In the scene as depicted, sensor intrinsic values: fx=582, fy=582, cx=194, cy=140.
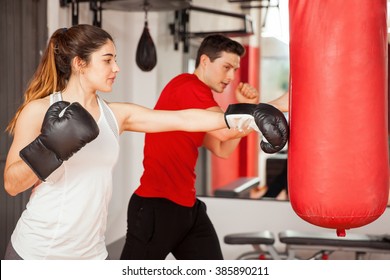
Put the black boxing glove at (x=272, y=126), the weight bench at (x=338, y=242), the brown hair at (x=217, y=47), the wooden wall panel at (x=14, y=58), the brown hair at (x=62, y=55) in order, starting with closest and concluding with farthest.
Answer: the black boxing glove at (x=272, y=126) < the brown hair at (x=62, y=55) < the brown hair at (x=217, y=47) < the wooden wall panel at (x=14, y=58) < the weight bench at (x=338, y=242)

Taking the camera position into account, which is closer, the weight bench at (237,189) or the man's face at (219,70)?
the man's face at (219,70)

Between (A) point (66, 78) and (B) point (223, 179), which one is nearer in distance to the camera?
(A) point (66, 78)

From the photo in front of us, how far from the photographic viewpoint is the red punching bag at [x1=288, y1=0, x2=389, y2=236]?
1664 mm

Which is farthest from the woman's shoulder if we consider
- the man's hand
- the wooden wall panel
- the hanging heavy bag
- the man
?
the hanging heavy bag

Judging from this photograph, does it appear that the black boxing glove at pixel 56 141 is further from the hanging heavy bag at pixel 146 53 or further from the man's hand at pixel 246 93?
the hanging heavy bag at pixel 146 53

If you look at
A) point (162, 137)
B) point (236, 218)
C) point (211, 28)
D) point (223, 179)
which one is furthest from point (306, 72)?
point (223, 179)

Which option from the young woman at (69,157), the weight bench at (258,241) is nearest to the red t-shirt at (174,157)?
the young woman at (69,157)

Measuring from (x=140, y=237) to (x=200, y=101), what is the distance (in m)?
0.63

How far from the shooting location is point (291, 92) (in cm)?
182

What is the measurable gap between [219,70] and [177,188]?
1.90 feet

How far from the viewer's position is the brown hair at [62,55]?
6.27 ft

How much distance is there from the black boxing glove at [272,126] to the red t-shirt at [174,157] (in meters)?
0.71

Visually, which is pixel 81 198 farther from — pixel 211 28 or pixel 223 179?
pixel 223 179

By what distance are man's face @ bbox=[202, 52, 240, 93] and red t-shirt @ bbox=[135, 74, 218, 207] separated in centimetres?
10
